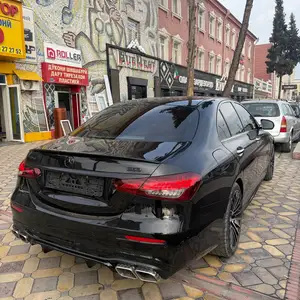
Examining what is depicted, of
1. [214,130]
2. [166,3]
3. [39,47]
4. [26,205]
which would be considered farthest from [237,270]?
[166,3]

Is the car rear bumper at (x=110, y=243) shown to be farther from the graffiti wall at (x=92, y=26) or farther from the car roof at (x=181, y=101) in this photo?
the graffiti wall at (x=92, y=26)

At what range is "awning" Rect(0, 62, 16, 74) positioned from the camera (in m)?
10.2

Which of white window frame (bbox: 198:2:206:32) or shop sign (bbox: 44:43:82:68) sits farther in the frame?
white window frame (bbox: 198:2:206:32)

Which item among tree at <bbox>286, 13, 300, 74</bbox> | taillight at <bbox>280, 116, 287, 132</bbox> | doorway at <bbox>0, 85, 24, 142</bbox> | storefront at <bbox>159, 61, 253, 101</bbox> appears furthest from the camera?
tree at <bbox>286, 13, 300, 74</bbox>

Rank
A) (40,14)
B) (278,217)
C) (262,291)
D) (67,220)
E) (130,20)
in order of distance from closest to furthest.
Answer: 1. (67,220)
2. (262,291)
3. (278,217)
4. (40,14)
5. (130,20)

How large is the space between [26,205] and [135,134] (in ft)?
3.58

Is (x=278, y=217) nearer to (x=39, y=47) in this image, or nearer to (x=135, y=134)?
(x=135, y=134)

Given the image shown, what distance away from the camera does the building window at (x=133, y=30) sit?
15.8 meters

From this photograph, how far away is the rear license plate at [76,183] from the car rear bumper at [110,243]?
21cm

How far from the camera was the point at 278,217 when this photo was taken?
391 cm

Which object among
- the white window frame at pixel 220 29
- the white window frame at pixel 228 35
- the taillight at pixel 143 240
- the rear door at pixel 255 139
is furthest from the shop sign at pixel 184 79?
the taillight at pixel 143 240

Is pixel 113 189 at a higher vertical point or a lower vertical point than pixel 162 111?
lower

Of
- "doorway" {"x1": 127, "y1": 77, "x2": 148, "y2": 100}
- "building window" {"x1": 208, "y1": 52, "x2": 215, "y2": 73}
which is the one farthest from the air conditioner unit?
"building window" {"x1": 208, "y1": 52, "x2": 215, "y2": 73}

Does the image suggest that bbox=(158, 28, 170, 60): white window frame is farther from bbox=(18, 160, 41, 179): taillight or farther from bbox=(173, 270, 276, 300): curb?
bbox=(173, 270, 276, 300): curb
